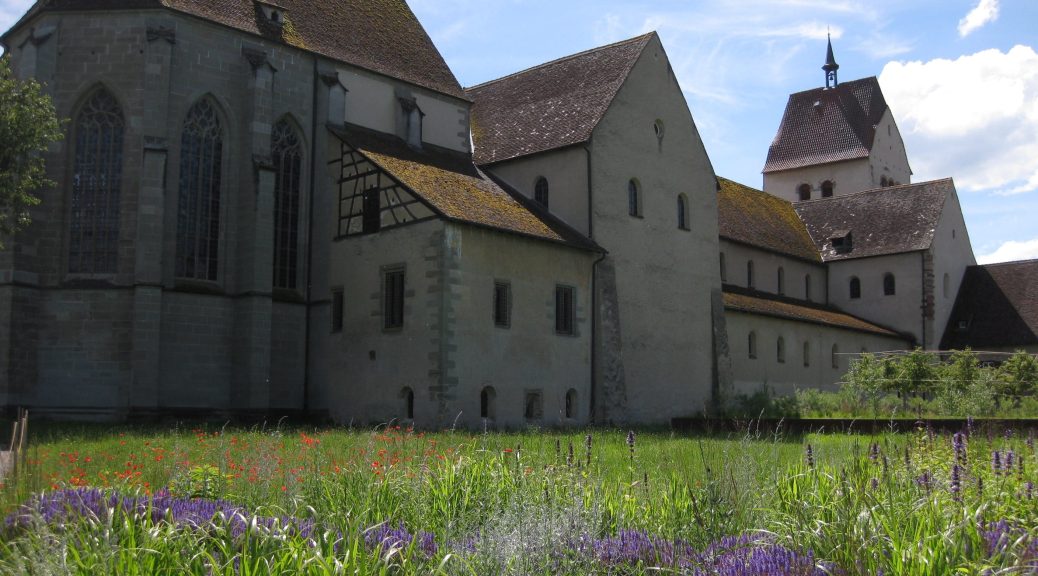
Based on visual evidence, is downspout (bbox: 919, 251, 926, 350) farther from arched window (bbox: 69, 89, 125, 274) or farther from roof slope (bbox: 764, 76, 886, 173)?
arched window (bbox: 69, 89, 125, 274)

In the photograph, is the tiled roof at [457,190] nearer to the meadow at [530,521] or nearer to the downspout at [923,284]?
the meadow at [530,521]

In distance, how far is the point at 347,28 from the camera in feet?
110

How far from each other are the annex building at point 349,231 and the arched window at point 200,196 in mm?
67

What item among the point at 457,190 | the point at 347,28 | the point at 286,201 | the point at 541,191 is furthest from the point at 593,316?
the point at 347,28

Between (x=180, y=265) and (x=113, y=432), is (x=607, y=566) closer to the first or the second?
(x=113, y=432)

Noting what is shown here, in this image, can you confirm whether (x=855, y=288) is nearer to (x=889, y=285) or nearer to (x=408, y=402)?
(x=889, y=285)

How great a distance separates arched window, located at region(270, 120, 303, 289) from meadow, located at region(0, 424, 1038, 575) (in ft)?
62.9

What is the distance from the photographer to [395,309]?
28.3 meters

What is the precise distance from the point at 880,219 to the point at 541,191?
2687 centimetres

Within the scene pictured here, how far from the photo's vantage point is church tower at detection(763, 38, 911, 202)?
6444 cm

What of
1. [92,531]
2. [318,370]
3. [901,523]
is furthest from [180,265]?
[901,523]

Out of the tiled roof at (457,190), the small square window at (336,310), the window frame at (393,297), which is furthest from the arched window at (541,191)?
the small square window at (336,310)

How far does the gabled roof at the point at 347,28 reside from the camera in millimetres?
28608

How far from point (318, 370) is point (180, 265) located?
504 cm
